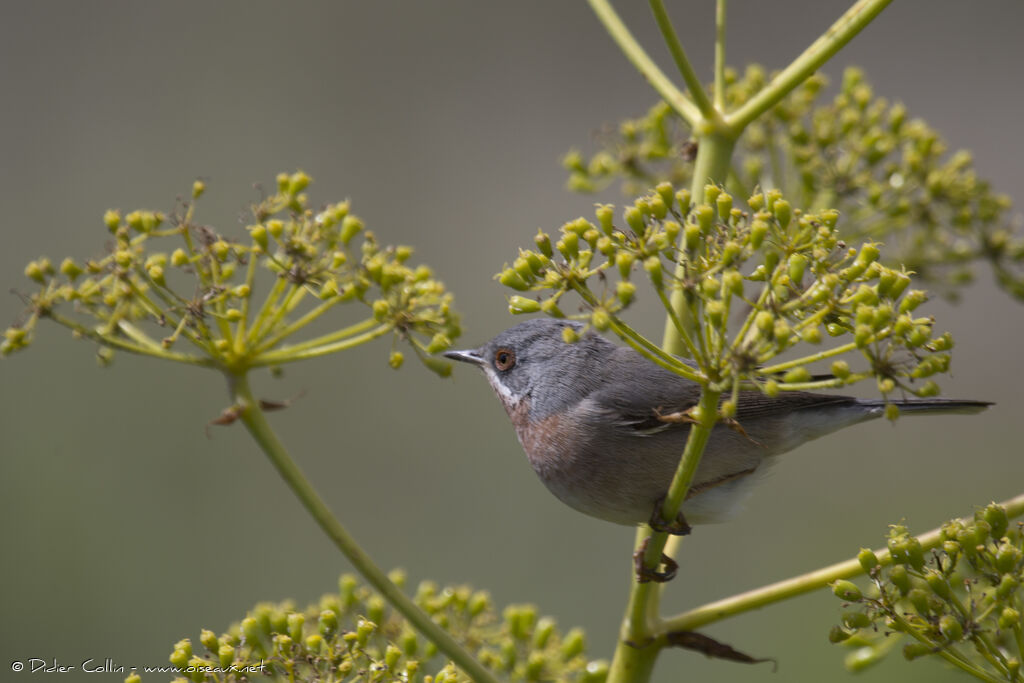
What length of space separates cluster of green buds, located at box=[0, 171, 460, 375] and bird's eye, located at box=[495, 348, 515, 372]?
852 mm

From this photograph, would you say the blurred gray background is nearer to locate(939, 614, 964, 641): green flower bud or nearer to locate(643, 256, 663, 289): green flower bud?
locate(939, 614, 964, 641): green flower bud

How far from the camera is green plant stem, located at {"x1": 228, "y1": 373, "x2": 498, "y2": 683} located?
2902mm

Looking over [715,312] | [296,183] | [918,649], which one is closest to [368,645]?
[296,183]

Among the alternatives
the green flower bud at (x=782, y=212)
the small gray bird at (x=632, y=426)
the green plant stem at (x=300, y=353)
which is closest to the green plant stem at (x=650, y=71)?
the small gray bird at (x=632, y=426)

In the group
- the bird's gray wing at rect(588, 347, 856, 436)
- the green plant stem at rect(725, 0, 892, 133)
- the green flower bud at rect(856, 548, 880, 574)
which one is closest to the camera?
the green flower bud at rect(856, 548, 880, 574)

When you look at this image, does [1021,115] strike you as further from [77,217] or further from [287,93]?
[77,217]

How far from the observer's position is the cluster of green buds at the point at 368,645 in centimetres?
274

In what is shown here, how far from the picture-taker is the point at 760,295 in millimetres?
2383

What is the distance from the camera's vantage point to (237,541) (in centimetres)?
831

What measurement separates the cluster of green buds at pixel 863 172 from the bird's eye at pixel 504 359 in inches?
32.4

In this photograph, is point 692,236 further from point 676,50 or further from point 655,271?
point 676,50

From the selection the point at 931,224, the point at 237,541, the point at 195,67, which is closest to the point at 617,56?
the point at 195,67

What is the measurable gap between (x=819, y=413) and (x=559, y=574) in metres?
4.41

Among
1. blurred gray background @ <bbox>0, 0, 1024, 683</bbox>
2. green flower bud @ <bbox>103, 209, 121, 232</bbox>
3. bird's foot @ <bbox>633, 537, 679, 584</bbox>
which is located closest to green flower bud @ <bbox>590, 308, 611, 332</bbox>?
bird's foot @ <bbox>633, 537, 679, 584</bbox>
